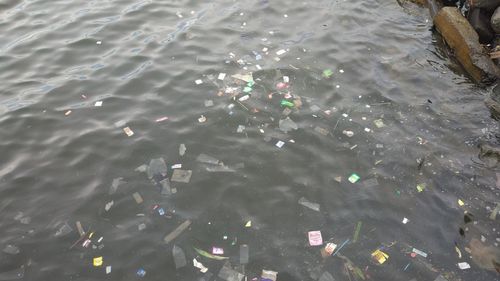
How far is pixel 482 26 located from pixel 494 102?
1.90 meters

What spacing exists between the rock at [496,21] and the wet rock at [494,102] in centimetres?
128

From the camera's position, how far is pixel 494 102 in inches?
253

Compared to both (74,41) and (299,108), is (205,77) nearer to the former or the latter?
(299,108)

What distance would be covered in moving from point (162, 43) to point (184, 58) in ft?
2.36

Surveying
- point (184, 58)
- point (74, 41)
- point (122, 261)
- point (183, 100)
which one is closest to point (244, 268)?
point (122, 261)

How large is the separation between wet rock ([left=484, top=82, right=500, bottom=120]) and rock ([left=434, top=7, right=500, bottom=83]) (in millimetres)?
301

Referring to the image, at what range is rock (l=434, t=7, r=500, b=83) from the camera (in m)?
6.88

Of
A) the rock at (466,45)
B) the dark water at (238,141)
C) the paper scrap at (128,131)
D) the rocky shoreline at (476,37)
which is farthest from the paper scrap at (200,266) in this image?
the rock at (466,45)

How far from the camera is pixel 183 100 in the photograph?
21.2ft

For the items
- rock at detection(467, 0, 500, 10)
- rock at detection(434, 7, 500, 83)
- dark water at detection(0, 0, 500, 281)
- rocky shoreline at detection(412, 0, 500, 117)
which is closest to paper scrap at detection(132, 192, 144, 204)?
dark water at detection(0, 0, 500, 281)

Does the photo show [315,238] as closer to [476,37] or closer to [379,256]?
[379,256]

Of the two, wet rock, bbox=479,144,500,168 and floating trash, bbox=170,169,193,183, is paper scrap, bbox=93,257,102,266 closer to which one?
floating trash, bbox=170,169,193,183

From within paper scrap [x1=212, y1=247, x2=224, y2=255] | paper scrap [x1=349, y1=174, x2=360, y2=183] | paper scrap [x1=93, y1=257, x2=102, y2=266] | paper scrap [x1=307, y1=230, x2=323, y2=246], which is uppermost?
paper scrap [x1=349, y1=174, x2=360, y2=183]

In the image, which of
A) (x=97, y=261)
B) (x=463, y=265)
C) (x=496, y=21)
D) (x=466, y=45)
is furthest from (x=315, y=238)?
(x=496, y=21)
